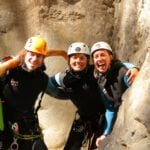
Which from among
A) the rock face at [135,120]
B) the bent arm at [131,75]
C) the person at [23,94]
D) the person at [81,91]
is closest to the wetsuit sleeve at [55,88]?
the person at [81,91]

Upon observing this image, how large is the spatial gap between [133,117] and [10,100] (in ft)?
4.16

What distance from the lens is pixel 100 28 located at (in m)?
5.91

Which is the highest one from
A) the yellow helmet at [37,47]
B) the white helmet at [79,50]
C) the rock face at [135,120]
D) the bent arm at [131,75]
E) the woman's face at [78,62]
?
the yellow helmet at [37,47]

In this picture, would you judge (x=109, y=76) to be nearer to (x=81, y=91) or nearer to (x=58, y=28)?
(x=81, y=91)

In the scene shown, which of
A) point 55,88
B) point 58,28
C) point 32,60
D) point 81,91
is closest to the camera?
point 32,60

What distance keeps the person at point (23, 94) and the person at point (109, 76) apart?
0.53 metres

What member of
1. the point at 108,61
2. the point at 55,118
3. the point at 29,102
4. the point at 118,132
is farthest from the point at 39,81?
the point at 55,118

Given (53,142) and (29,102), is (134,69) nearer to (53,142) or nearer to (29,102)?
(29,102)

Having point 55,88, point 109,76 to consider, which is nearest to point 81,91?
point 55,88

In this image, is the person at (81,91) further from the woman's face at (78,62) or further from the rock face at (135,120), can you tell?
the rock face at (135,120)

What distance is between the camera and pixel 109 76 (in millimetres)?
4270

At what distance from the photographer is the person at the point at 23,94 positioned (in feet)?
13.8

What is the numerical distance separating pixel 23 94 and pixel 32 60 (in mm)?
355

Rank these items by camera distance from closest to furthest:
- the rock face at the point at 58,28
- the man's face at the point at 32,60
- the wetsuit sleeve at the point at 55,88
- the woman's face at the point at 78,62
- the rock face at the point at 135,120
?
the rock face at the point at 135,120 → the man's face at the point at 32,60 → the woman's face at the point at 78,62 → the wetsuit sleeve at the point at 55,88 → the rock face at the point at 58,28
